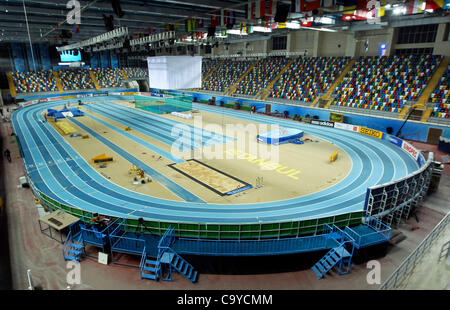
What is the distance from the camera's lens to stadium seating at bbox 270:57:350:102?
116 feet

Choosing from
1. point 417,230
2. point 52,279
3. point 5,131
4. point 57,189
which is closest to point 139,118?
point 5,131

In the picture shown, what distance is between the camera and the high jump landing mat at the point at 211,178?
15.1 m

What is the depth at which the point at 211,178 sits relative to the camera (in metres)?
16.5

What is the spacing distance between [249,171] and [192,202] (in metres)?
5.25

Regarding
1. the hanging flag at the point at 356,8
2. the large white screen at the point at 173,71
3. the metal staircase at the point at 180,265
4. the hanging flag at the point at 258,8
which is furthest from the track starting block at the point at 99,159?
the hanging flag at the point at 356,8

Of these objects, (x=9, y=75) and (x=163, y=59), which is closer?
(x=163, y=59)

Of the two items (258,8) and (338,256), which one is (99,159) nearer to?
(258,8)

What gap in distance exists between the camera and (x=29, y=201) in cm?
1447

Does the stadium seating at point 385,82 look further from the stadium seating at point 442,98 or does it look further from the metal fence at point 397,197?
the metal fence at point 397,197

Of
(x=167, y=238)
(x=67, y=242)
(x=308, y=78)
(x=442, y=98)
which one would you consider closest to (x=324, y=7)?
(x=167, y=238)

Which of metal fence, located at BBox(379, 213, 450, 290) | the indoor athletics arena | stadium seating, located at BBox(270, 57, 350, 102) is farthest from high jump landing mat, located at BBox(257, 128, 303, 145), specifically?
metal fence, located at BBox(379, 213, 450, 290)

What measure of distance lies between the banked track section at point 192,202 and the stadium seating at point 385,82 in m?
6.93

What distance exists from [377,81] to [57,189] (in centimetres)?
3240
